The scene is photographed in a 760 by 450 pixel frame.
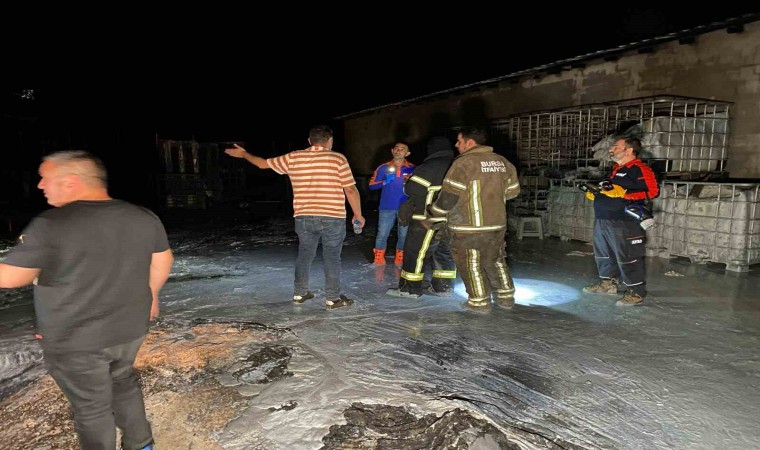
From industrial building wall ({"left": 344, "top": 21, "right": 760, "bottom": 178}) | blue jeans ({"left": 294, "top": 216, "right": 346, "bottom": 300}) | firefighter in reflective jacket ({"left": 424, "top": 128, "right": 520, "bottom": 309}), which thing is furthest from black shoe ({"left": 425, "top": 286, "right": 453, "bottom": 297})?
industrial building wall ({"left": 344, "top": 21, "right": 760, "bottom": 178})

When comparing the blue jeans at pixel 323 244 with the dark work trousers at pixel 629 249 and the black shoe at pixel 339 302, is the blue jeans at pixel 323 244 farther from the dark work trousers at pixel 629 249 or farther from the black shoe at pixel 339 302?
the dark work trousers at pixel 629 249

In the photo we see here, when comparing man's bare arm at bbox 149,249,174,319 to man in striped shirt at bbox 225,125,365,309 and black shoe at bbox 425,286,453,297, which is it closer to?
man in striped shirt at bbox 225,125,365,309

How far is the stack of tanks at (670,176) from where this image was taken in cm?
689

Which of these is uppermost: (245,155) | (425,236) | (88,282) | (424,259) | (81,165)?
(245,155)

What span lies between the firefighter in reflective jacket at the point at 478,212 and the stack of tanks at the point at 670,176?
4.03 meters

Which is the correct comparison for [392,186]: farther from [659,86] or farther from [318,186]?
[659,86]

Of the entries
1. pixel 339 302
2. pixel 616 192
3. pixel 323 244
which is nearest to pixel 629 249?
pixel 616 192

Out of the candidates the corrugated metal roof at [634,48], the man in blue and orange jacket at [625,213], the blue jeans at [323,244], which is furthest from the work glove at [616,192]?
the corrugated metal roof at [634,48]

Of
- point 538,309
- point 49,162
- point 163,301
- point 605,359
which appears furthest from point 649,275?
point 49,162

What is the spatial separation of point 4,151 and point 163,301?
556 inches

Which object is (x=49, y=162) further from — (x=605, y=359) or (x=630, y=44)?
(x=630, y=44)

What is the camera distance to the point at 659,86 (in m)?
10.2

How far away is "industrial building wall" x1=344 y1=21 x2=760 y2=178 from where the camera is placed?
8.58 m

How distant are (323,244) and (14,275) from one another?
3.28 m
